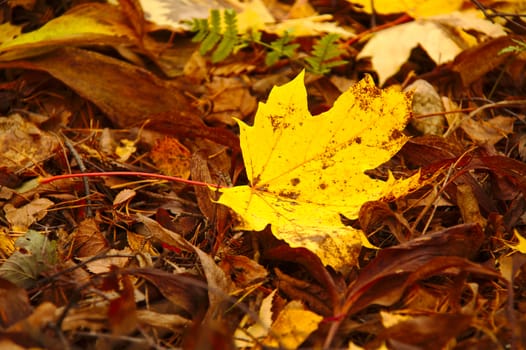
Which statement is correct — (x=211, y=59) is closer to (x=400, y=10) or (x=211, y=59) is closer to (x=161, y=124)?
(x=161, y=124)

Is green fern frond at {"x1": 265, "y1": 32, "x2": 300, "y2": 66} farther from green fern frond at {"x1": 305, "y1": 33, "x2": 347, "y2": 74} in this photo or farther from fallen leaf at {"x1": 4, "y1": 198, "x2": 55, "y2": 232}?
fallen leaf at {"x1": 4, "y1": 198, "x2": 55, "y2": 232}

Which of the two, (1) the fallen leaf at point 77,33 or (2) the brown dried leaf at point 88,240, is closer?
(2) the brown dried leaf at point 88,240

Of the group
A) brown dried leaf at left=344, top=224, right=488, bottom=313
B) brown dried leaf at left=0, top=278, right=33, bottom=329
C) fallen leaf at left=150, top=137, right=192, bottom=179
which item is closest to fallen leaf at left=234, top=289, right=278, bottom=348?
brown dried leaf at left=344, top=224, right=488, bottom=313

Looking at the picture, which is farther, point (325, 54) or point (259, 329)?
point (325, 54)

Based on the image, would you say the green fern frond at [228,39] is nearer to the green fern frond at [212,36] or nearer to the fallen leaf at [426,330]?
the green fern frond at [212,36]

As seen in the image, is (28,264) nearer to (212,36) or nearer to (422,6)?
(212,36)

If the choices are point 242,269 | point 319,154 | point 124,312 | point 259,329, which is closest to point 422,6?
point 319,154

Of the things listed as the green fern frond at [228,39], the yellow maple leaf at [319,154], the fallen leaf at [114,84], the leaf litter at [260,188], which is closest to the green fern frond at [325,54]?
the leaf litter at [260,188]

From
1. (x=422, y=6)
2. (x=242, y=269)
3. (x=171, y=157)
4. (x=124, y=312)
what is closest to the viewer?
(x=124, y=312)
